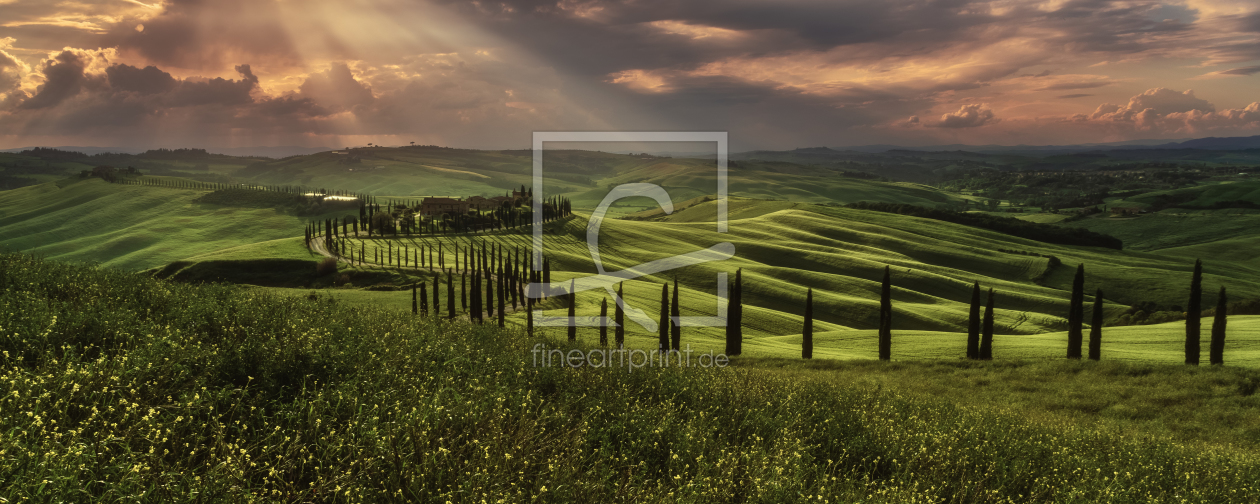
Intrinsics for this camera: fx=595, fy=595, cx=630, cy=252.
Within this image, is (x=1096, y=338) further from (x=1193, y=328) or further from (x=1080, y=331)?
(x=1193, y=328)

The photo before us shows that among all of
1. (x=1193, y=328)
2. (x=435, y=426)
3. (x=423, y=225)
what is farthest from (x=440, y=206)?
(x=435, y=426)

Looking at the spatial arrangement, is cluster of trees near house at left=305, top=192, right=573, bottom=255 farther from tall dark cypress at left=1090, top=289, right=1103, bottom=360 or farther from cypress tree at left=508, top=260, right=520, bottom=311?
tall dark cypress at left=1090, top=289, right=1103, bottom=360

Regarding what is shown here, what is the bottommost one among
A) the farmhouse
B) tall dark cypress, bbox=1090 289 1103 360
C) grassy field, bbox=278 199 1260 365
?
grassy field, bbox=278 199 1260 365

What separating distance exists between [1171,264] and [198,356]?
194117mm

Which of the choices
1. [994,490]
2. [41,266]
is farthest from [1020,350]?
[41,266]

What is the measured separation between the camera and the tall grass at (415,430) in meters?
7.17

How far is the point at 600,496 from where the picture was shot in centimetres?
827

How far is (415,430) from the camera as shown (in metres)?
8.09

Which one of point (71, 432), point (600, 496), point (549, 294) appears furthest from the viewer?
point (549, 294)

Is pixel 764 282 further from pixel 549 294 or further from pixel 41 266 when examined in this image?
pixel 41 266

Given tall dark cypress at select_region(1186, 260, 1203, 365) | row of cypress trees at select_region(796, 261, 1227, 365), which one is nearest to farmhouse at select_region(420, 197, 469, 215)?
row of cypress trees at select_region(796, 261, 1227, 365)

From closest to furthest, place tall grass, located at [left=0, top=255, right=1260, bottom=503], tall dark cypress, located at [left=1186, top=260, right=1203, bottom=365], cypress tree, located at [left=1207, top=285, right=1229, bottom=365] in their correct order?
tall grass, located at [left=0, top=255, right=1260, bottom=503] → cypress tree, located at [left=1207, top=285, right=1229, bottom=365] → tall dark cypress, located at [left=1186, top=260, right=1203, bottom=365]

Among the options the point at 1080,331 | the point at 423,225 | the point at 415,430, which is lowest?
the point at 1080,331

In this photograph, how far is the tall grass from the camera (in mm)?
7168
